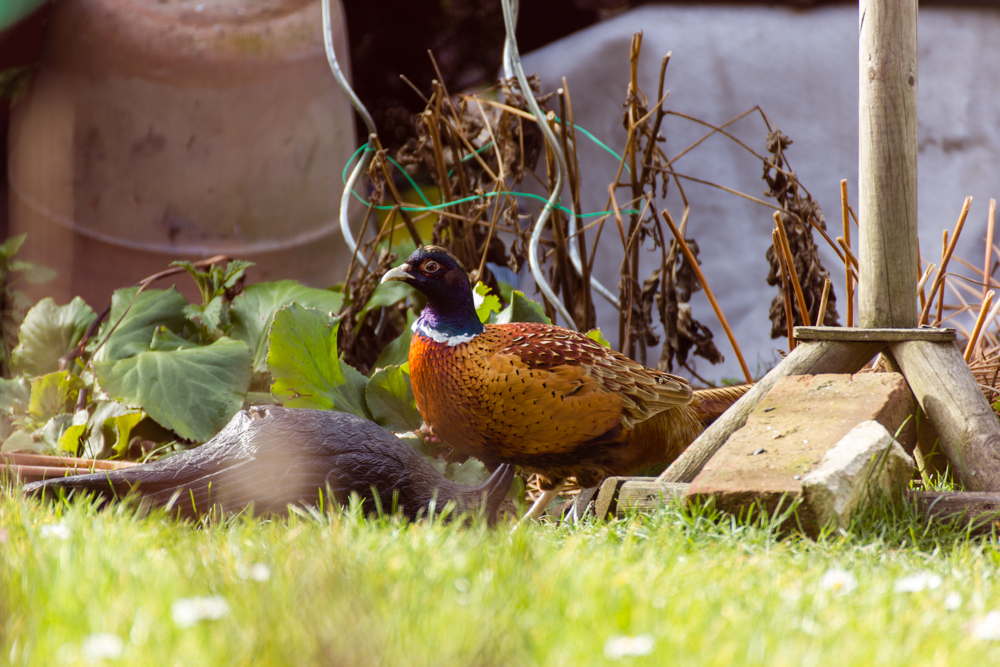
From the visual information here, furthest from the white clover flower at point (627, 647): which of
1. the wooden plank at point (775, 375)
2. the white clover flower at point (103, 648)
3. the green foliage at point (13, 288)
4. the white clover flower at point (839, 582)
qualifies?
the green foliage at point (13, 288)

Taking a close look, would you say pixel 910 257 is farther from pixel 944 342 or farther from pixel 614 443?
pixel 614 443

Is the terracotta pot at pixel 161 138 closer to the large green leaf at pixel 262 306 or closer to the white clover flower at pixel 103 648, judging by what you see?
the large green leaf at pixel 262 306

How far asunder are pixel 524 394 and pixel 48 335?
190 cm

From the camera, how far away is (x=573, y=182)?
2.71m

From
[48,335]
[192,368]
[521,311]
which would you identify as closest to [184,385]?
[192,368]

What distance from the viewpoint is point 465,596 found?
3.66 ft

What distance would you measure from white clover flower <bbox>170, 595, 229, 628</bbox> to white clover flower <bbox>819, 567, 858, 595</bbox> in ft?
2.97

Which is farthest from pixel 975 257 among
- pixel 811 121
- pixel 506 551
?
pixel 506 551

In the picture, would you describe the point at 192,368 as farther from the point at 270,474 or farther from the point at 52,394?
the point at 270,474

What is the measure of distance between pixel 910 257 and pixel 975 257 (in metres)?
2.68

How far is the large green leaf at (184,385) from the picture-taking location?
228cm

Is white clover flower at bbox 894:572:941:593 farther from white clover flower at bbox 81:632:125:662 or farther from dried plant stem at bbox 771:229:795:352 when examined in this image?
dried plant stem at bbox 771:229:795:352

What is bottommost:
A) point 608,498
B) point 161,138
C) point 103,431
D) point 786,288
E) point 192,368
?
point 103,431

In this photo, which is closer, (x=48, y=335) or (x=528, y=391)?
(x=528, y=391)
